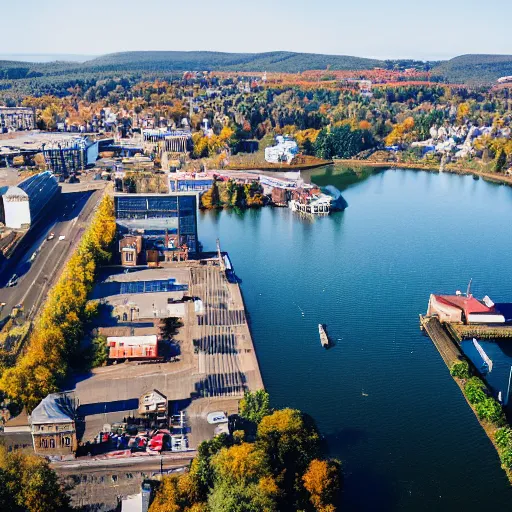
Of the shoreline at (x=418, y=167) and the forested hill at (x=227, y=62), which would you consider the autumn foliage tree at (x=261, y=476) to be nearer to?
the shoreline at (x=418, y=167)

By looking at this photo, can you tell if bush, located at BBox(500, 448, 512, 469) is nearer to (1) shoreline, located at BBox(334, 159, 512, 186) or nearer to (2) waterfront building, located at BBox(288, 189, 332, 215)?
(2) waterfront building, located at BBox(288, 189, 332, 215)

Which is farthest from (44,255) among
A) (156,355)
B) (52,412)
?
(52,412)

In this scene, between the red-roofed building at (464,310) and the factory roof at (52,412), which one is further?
the red-roofed building at (464,310)

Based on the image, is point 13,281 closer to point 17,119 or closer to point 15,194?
point 15,194

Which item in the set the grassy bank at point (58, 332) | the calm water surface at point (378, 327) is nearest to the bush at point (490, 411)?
the calm water surface at point (378, 327)

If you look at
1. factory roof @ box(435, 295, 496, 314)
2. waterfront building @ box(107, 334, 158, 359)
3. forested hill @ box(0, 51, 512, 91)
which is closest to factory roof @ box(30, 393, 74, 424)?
waterfront building @ box(107, 334, 158, 359)

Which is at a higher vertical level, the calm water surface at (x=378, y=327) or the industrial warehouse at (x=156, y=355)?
the industrial warehouse at (x=156, y=355)
